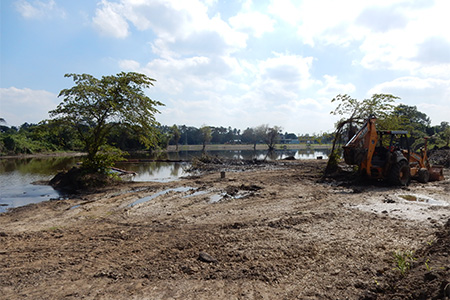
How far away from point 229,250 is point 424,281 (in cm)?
283

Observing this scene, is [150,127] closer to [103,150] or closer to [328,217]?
[103,150]

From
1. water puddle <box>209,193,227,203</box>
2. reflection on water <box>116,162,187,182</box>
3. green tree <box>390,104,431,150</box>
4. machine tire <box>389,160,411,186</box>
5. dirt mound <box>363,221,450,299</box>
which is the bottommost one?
reflection on water <box>116,162,187,182</box>

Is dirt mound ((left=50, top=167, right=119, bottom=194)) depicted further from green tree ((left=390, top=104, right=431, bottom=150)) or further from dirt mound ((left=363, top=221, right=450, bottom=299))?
green tree ((left=390, top=104, right=431, bottom=150))

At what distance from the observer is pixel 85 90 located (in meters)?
14.0

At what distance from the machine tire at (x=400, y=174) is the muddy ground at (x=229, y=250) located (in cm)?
243

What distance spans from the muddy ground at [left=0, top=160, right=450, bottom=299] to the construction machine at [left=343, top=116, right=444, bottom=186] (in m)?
2.77

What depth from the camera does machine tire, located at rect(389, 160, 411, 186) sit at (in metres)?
11.7

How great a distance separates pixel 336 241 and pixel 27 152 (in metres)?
57.1

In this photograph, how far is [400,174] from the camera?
39.4ft

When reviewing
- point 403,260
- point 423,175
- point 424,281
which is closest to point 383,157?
point 423,175

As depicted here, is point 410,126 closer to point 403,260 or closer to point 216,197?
point 216,197

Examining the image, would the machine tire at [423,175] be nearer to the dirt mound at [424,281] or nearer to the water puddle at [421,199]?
the water puddle at [421,199]

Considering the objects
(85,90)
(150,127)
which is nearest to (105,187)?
(150,127)

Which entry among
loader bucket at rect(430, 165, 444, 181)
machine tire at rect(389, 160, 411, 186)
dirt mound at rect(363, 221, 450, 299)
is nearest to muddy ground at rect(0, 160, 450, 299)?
dirt mound at rect(363, 221, 450, 299)
